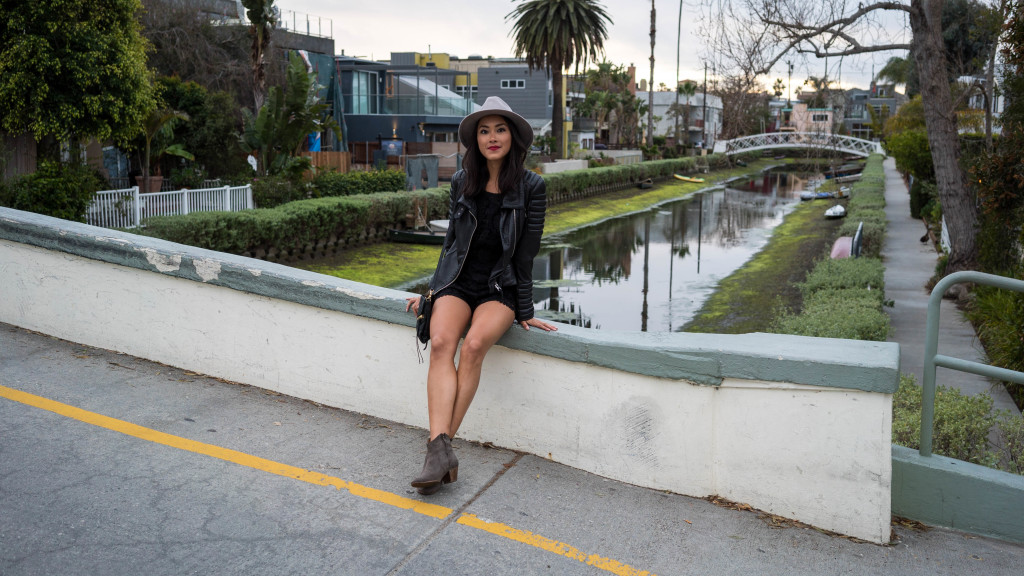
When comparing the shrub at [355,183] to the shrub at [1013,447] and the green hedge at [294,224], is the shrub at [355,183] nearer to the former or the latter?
the green hedge at [294,224]

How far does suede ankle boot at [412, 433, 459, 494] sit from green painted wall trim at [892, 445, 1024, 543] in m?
1.98

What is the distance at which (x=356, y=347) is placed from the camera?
4781 millimetres

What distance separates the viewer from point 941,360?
370 centimetres

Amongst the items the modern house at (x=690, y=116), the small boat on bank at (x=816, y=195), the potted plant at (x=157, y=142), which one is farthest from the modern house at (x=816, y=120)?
the potted plant at (x=157, y=142)

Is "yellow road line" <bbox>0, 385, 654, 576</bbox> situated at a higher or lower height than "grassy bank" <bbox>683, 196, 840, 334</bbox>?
higher

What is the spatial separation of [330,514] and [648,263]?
69.9 ft

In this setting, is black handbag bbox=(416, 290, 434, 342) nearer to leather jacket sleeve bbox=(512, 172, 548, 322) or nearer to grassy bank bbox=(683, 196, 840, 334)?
leather jacket sleeve bbox=(512, 172, 548, 322)

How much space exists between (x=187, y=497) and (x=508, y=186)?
2027 mm

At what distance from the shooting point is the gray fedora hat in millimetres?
4262

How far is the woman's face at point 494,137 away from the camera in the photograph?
4.27 meters

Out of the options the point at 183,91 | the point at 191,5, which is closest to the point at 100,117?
the point at 183,91

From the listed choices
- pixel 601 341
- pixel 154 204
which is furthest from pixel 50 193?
pixel 601 341

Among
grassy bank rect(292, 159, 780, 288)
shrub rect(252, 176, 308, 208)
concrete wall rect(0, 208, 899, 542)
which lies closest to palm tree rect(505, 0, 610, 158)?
grassy bank rect(292, 159, 780, 288)

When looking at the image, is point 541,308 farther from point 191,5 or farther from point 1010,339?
point 191,5
